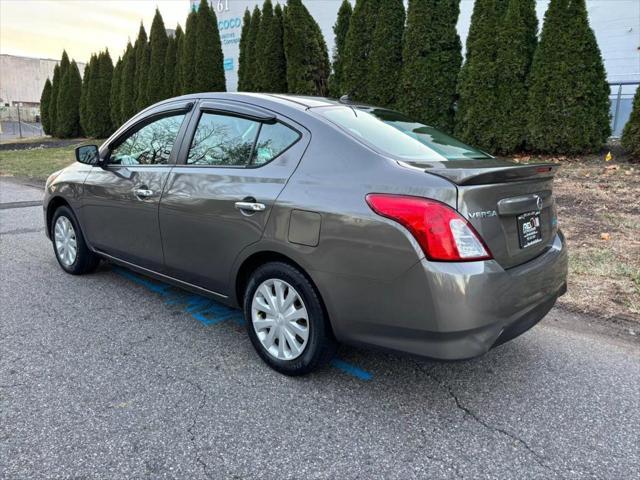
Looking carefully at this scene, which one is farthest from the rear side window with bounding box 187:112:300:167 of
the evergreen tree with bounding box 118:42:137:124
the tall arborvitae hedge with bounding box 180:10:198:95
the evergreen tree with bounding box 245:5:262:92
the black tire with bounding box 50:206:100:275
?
the evergreen tree with bounding box 118:42:137:124

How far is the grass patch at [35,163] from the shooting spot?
508 inches

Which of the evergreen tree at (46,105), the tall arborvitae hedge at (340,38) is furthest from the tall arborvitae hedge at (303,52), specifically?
the evergreen tree at (46,105)

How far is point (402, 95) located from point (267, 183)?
8.14 metres

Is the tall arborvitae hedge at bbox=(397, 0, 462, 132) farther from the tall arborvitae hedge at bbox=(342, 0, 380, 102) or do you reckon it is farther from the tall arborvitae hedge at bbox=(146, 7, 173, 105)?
the tall arborvitae hedge at bbox=(146, 7, 173, 105)

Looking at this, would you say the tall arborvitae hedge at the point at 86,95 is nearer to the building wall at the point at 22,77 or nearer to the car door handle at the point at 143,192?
the car door handle at the point at 143,192

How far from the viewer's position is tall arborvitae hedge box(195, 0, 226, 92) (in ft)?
52.0

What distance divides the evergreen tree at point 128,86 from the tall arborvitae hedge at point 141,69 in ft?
1.27

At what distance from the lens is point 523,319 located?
266 centimetres

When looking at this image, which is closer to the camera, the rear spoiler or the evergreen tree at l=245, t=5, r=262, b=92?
the rear spoiler

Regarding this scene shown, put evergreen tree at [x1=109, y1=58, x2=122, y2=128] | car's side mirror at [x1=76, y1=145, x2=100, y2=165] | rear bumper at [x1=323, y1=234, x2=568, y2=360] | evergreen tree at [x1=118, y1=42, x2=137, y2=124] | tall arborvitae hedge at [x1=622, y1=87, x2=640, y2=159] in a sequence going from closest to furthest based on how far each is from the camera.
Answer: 1. rear bumper at [x1=323, y1=234, x2=568, y2=360]
2. car's side mirror at [x1=76, y1=145, x2=100, y2=165]
3. tall arborvitae hedge at [x1=622, y1=87, x2=640, y2=159]
4. evergreen tree at [x1=118, y1=42, x2=137, y2=124]
5. evergreen tree at [x1=109, y1=58, x2=122, y2=128]

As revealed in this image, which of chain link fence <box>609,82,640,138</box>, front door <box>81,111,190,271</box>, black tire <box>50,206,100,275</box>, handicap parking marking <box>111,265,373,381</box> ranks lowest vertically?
handicap parking marking <box>111,265,373,381</box>

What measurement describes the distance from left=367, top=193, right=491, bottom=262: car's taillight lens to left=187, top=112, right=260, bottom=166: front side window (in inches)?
49.1

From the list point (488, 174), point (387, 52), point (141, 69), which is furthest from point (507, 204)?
point (141, 69)

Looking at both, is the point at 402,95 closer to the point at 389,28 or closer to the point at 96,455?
the point at 389,28
